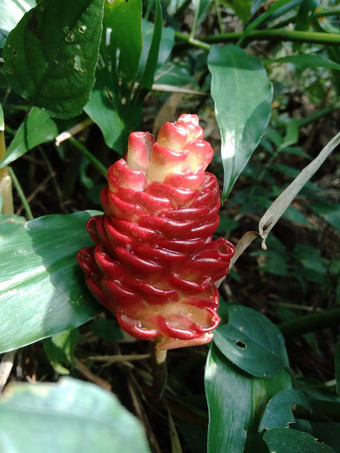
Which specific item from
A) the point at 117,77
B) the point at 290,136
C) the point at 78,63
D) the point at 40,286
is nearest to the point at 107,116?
the point at 117,77

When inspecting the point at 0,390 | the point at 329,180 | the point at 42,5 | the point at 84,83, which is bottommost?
the point at 329,180

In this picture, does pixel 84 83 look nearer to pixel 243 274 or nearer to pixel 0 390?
pixel 0 390

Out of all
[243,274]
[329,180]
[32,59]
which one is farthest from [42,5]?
[329,180]

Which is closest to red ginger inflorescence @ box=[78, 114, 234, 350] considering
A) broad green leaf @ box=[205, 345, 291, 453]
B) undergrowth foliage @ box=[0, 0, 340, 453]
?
undergrowth foliage @ box=[0, 0, 340, 453]

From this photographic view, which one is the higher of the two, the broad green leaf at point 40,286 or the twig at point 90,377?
the broad green leaf at point 40,286

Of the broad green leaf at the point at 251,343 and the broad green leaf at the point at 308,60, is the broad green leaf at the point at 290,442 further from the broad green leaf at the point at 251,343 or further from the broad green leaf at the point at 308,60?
the broad green leaf at the point at 308,60

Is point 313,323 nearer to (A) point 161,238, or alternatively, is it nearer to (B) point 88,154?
(A) point 161,238

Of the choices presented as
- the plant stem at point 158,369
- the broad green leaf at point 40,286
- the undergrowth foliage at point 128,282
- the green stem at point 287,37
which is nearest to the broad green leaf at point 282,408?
the undergrowth foliage at point 128,282
